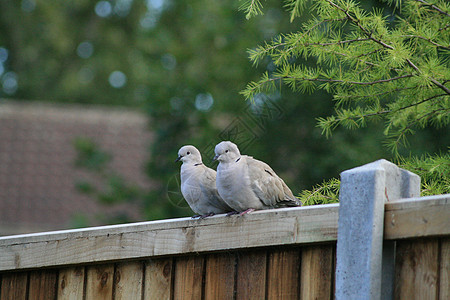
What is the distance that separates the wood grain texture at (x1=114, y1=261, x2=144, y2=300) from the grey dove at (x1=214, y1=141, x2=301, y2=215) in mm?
525

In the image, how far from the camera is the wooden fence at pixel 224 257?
1.94 meters

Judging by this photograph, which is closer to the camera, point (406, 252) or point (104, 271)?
point (406, 252)

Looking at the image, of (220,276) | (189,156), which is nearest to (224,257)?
(220,276)

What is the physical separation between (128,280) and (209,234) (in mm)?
445

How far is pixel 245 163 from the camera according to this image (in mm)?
3053

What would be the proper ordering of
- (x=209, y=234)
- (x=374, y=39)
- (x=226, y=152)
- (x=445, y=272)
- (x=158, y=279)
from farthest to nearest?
(x=374, y=39)
(x=226, y=152)
(x=158, y=279)
(x=209, y=234)
(x=445, y=272)

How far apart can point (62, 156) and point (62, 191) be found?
79 centimetres

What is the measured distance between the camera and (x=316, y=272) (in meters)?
2.18

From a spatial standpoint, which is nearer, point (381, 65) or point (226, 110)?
point (381, 65)

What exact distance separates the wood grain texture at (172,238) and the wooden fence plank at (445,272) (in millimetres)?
360

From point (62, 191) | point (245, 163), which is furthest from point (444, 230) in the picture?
point (62, 191)

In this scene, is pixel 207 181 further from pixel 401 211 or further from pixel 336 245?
pixel 401 211

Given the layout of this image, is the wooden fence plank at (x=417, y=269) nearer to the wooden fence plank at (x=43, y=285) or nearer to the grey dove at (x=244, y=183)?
the grey dove at (x=244, y=183)

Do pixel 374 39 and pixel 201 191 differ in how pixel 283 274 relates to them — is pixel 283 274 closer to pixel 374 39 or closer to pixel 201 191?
pixel 201 191
